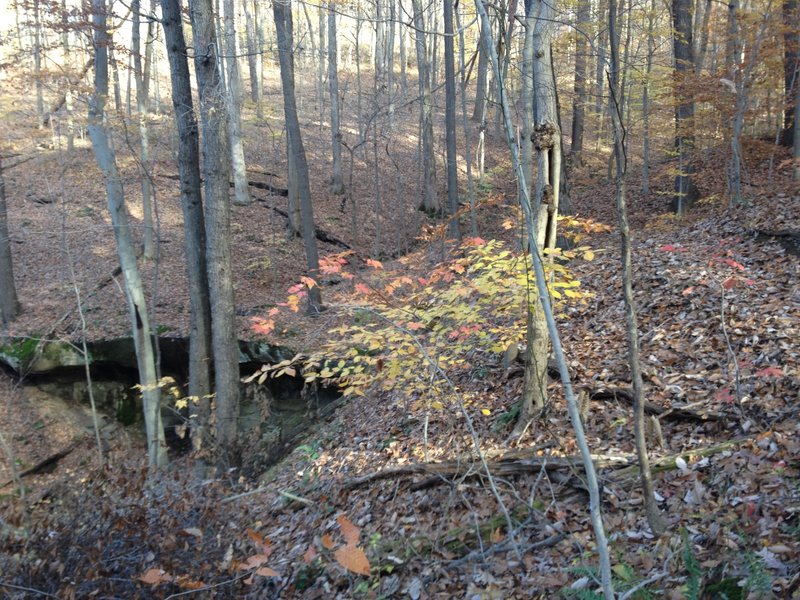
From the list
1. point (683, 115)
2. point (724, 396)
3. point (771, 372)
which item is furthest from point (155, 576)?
point (683, 115)

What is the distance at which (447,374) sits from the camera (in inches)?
281

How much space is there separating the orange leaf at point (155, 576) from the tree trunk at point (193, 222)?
4.38 meters

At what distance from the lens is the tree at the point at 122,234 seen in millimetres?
8352

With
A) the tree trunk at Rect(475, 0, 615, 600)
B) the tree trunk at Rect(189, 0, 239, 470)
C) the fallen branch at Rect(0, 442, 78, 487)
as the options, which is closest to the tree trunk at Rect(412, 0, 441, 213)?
the tree trunk at Rect(189, 0, 239, 470)

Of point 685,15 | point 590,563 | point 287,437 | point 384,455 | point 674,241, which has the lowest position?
point 287,437

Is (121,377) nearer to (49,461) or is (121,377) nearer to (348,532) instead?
(49,461)

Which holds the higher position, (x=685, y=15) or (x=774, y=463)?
(x=685, y=15)

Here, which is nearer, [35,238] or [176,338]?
[176,338]

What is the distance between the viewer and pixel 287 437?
9.18 meters

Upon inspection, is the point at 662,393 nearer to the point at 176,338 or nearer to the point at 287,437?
the point at 287,437

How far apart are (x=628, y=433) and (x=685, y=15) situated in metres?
11.0

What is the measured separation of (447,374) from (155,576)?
177 inches

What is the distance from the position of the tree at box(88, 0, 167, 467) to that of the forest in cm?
5

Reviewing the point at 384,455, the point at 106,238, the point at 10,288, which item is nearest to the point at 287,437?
the point at 384,455
